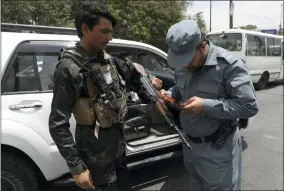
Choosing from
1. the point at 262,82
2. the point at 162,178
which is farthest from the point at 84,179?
the point at 262,82

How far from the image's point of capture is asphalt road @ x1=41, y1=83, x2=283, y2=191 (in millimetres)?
3326

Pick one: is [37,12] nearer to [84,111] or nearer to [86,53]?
[86,53]

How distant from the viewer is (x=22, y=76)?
251 cm

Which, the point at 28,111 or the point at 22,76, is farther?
the point at 22,76

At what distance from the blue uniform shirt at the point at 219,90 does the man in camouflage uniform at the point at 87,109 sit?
505 mm

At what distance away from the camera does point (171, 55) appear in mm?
1832

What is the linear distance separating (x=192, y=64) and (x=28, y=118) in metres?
1.39

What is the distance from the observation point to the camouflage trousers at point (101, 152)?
5.74 feet

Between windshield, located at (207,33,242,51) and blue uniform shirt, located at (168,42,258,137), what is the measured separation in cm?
800

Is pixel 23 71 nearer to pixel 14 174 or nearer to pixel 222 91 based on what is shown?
pixel 14 174

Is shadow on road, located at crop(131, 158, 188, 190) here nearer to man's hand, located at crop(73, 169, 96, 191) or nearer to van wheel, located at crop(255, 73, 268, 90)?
man's hand, located at crop(73, 169, 96, 191)

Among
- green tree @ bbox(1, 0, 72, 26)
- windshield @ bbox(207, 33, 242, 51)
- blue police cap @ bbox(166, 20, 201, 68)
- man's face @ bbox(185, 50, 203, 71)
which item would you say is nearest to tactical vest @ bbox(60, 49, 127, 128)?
blue police cap @ bbox(166, 20, 201, 68)

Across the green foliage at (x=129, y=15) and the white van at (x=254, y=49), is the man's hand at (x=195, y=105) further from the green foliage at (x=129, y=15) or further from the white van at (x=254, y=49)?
the white van at (x=254, y=49)

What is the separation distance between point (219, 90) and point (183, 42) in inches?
16.3
